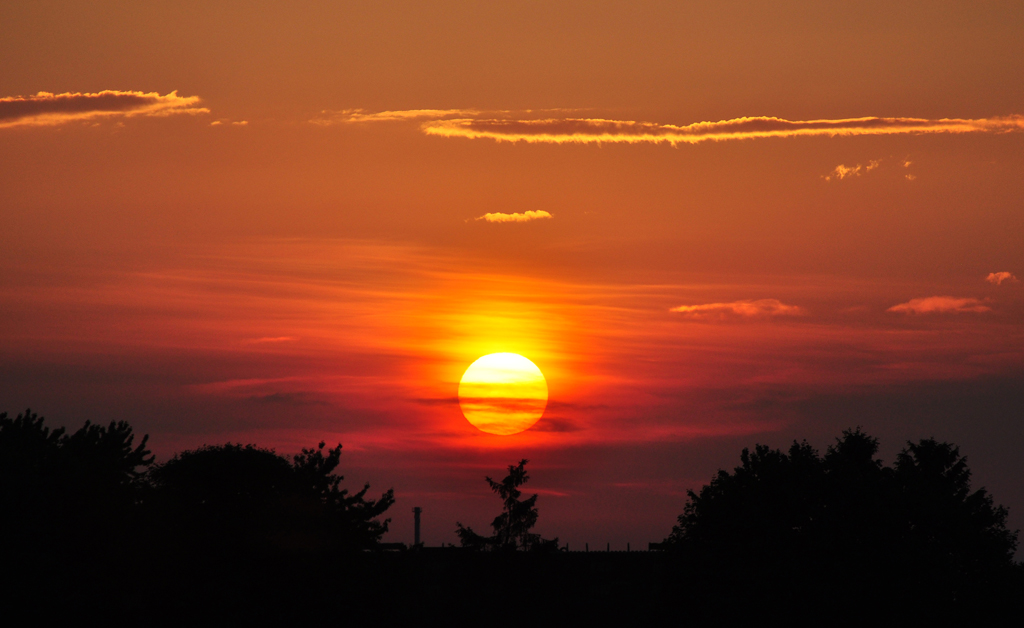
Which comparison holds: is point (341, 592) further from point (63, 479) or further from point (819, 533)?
point (819, 533)

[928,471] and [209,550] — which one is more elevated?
[928,471]

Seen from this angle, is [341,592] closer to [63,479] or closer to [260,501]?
[260,501]

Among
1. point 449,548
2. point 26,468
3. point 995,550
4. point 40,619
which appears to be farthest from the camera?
point 449,548

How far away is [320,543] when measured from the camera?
174 ft

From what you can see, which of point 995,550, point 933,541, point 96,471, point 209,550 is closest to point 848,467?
point 933,541

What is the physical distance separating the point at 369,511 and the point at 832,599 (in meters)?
22.9

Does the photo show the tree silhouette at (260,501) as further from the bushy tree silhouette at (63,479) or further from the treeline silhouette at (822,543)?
the treeline silhouette at (822,543)

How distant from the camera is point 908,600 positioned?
50.7 meters

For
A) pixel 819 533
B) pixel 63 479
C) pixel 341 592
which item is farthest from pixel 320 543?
pixel 819 533

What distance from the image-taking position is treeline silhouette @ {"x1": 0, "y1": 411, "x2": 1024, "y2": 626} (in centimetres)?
4753

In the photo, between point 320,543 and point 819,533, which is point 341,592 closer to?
point 320,543

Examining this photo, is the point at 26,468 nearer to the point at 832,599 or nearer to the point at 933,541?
the point at 832,599

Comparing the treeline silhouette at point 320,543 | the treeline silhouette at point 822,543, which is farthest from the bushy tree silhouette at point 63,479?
the treeline silhouette at point 822,543

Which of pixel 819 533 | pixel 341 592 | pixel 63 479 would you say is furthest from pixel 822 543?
pixel 63 479
